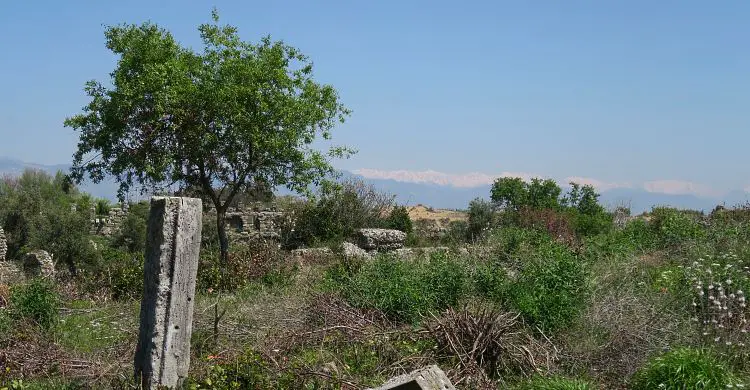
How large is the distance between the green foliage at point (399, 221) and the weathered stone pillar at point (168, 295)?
1600 cm

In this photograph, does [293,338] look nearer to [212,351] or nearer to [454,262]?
[212,351]

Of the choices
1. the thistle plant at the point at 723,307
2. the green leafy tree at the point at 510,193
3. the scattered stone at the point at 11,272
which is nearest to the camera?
the thistle plant at the point at 723,307

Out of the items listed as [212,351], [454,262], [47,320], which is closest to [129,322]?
[47,320]

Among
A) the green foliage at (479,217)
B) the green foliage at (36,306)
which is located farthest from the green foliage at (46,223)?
the green foliage at (479,217)

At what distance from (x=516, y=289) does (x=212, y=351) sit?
153 inches

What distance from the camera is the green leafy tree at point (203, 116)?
51.4 ft

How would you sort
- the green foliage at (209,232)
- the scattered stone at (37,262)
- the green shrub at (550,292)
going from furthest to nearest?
the green foliage at (209,232)
the scattered stone at (37,262)
the green shrub at (550,292)

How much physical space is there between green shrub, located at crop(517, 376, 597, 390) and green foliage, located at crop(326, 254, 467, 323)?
228 cm

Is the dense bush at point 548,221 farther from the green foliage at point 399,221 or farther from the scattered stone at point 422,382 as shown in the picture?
the scattered stone at point 422,382

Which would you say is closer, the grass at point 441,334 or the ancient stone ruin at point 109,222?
the grass at point 441,334

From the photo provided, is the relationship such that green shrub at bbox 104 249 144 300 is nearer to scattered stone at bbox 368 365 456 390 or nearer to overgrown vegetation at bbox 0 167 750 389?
overgrown vegetation at bbox 0 167 750 389

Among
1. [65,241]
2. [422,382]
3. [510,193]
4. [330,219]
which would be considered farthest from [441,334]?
[510,193]

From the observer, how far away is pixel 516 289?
970 cm

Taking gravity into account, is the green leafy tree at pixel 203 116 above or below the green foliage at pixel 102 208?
above
